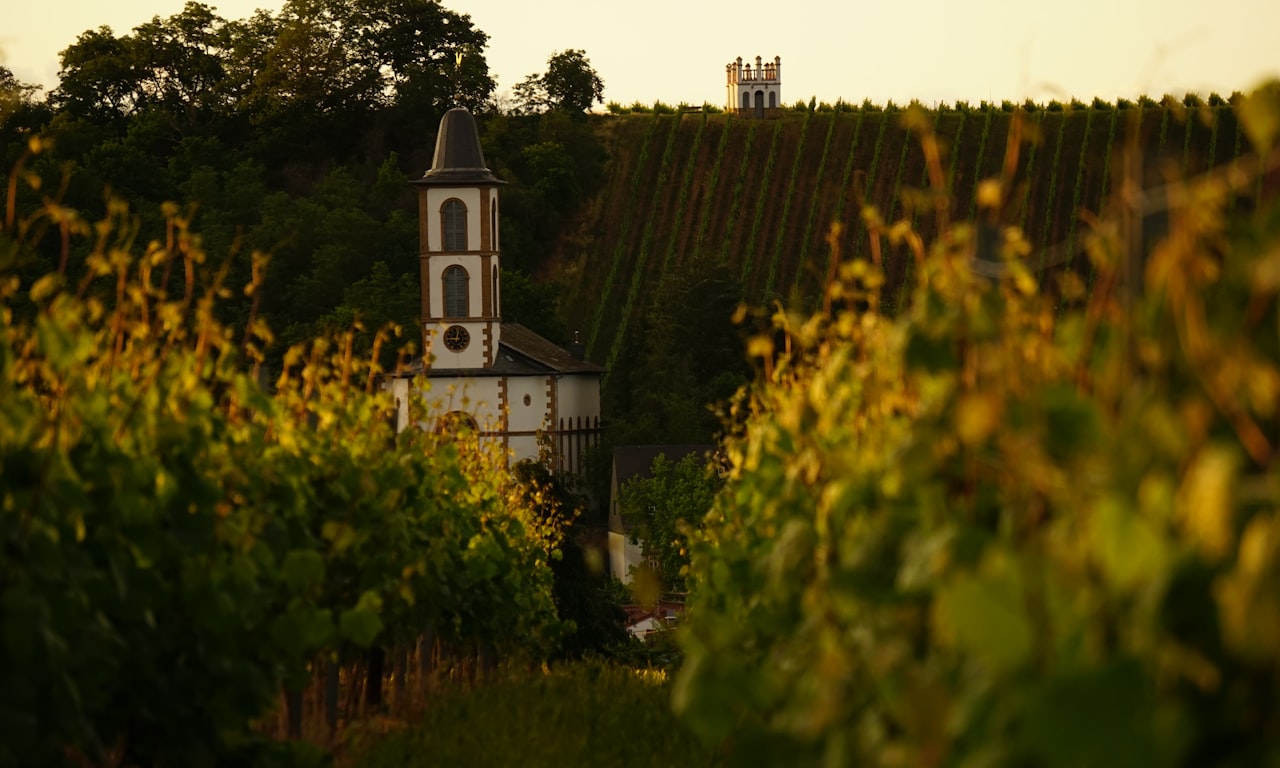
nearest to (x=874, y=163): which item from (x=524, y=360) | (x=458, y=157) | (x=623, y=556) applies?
(x=524, y=360)

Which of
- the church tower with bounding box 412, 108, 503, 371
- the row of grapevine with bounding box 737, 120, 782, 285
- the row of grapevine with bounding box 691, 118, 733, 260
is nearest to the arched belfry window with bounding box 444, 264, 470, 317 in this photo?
the church tower with bounding box 412, 108, 503, 371

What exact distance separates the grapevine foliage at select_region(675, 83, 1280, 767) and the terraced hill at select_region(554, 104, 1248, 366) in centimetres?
6396

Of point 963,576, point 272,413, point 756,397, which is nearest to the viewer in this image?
point 963,576

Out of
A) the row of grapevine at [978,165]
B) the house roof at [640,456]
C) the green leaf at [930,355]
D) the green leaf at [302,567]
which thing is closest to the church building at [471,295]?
the house roof at [640,456]

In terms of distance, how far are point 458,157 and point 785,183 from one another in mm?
24183

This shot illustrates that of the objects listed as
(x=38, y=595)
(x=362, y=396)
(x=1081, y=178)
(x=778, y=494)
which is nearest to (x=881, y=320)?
(x=778, y=494)

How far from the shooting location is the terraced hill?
71.0 meters

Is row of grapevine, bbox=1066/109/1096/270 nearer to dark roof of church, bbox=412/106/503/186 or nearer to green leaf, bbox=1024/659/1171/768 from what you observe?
dark roof of church, bbox=412/106/503/186

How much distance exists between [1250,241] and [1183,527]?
0.73 meters

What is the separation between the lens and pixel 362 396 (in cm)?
1012

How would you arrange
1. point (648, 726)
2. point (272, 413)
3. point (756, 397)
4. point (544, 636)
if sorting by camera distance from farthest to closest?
point (544, 636), point (648, 726), point (756, 397), point (272, 413)

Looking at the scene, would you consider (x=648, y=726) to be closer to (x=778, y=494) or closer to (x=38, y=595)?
(x=778, y=494)

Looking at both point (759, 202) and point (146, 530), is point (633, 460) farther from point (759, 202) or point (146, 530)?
point (146, 530)

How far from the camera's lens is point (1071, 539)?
2.80 metres
